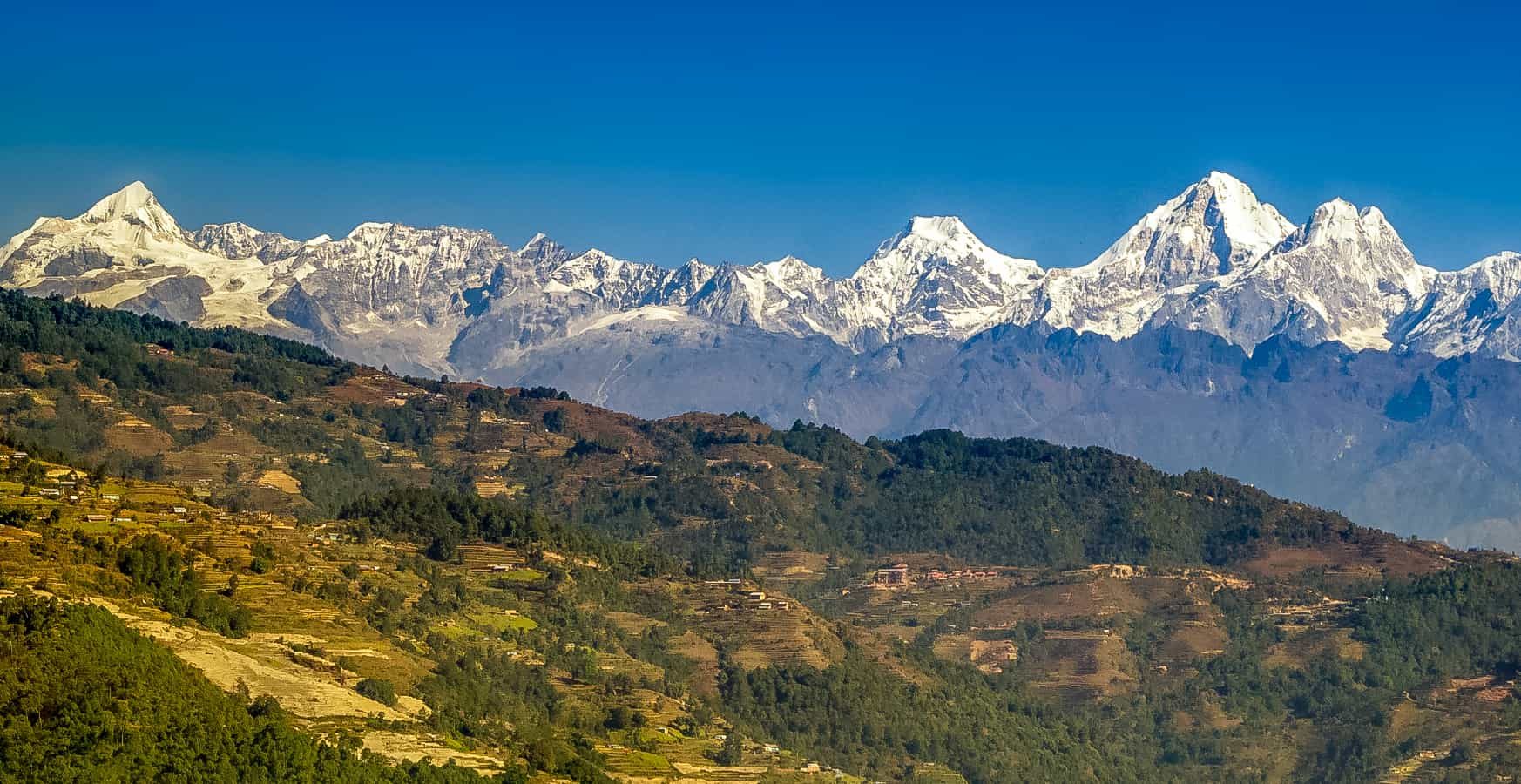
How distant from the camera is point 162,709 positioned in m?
114

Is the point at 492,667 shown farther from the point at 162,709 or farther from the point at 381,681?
the point at 162,709

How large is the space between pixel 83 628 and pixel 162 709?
757 cm

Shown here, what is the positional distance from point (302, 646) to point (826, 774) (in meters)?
51.1

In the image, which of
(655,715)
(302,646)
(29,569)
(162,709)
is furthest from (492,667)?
(162,709)

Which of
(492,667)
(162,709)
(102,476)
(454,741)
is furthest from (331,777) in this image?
(102,476)

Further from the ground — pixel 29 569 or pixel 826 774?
pixel 29 569

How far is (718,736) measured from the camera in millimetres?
173000

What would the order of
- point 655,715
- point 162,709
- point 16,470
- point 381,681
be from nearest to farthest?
1. point 162,709
2. point 381,681
3. point 16,470
4. point 655,715

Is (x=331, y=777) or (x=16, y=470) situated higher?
(x=16, y=470)

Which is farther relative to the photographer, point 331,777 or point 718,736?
point 718,736

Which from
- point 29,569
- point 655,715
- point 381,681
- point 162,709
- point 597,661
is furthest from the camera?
point 597,661

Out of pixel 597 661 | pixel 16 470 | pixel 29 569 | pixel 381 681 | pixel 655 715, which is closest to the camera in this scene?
pixel 29 569

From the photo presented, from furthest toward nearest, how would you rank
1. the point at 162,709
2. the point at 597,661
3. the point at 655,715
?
1. the point at 597,661
2. the point at 655,715
3. the point at 162,709

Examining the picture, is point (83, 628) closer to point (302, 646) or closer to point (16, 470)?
point (302, 646)
